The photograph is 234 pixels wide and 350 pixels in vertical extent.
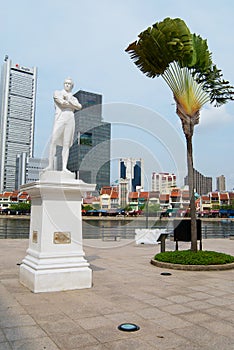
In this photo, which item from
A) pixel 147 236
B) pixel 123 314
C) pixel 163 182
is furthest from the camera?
pixel 163 182

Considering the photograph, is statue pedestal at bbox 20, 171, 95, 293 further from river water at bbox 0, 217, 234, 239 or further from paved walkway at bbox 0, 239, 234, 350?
river water at bbox 0, 217, 234, 239

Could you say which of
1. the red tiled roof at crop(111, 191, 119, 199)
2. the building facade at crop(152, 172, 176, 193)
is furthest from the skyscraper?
the red tiled roof at crop(111, 191, 119, 199)

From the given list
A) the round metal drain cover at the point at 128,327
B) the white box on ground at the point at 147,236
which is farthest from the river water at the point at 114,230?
the round metal drain cover at the point at 128,327

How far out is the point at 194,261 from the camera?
8711 mm

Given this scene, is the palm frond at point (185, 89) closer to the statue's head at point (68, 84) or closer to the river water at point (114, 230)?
the statue's head at point (68, 84)

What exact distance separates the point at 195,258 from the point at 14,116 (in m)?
124

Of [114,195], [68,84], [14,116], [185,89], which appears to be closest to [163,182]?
[114,195]

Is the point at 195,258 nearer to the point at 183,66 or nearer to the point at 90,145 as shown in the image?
the point at 90,145

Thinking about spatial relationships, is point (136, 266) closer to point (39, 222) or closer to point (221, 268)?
point (221, 268)

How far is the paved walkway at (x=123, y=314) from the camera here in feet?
11.8

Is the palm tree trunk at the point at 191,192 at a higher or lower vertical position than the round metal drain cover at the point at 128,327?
higher

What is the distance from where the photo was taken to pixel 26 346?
3.43 m

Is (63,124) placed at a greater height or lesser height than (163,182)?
lesser

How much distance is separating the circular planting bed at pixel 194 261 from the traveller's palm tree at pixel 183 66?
476 millimetres
